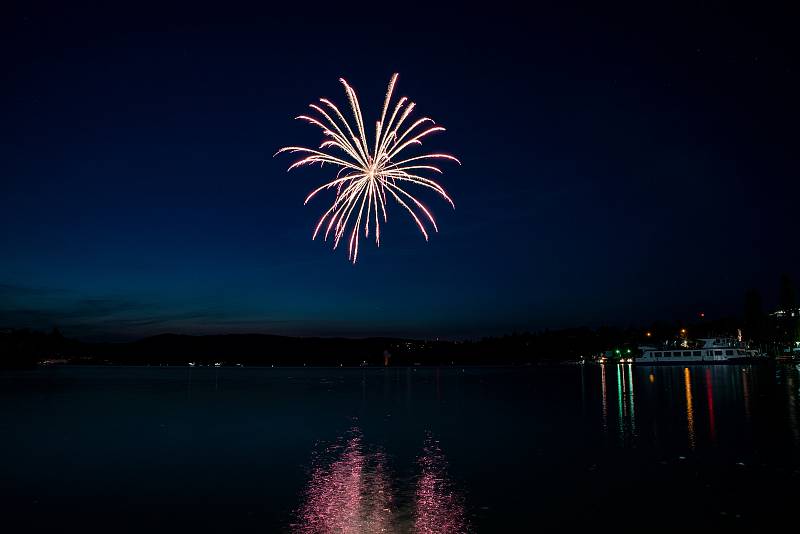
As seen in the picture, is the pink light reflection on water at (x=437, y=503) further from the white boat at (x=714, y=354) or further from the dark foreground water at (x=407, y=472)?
the white boat at (x=714, y=354)

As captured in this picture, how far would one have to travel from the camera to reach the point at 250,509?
16.3m

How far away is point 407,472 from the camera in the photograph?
20.8 meters

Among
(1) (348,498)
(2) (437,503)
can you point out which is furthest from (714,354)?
(1) (348,498)

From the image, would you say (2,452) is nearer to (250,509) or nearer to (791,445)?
(250,509)

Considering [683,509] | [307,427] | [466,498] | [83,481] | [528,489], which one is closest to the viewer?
[683,509]

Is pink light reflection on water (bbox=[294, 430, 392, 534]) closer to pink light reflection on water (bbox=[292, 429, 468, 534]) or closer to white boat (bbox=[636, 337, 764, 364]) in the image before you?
pink light reflection on water (bbox=[292, 429, 468, 534])

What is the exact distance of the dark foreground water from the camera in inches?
595

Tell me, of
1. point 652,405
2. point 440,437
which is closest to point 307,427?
point 440,437

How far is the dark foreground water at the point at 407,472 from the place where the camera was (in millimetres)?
15109

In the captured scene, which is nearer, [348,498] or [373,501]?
[373,501]

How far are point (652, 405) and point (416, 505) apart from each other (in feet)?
116

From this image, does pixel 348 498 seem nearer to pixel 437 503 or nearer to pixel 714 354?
pixel 437 503

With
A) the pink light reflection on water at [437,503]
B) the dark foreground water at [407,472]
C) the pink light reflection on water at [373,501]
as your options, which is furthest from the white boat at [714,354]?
the pink light reflection on water at [373,501]

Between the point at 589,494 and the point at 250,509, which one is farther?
the point at 589,494
